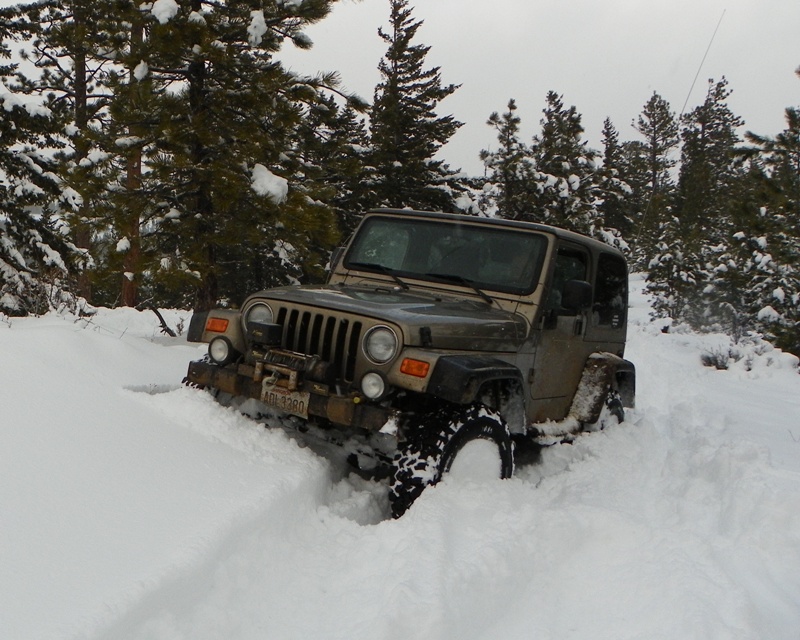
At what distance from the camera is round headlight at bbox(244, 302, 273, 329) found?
4359 millimetres

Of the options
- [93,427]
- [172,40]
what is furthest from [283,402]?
[172,40]

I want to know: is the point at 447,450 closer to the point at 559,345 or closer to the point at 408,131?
the point at 559,345

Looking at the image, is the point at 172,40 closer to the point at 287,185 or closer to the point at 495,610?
the point at 287,185

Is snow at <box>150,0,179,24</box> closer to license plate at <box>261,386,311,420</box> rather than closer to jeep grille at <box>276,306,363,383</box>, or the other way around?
jeep grille at <box>276,306,363,383</box>

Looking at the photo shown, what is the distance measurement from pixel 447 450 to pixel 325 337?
97 centimetres

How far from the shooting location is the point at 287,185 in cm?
909

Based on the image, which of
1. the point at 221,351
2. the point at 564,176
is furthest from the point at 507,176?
the point at 221,351

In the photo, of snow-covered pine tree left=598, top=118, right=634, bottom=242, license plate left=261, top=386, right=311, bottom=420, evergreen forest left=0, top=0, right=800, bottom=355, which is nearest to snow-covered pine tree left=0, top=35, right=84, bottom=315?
evergreen forest left=0, top=0, right=800, bottom=355

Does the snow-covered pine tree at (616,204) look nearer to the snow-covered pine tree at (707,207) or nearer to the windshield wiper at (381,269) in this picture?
the snow-covered pine tree at (707,207)

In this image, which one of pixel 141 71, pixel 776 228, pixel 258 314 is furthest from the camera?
pixel 776 228

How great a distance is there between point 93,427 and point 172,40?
22.2 feet

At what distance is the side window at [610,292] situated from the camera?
19.0 feet

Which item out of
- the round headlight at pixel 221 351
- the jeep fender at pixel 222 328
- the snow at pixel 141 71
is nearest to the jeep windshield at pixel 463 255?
the jeep fender at pixel 222 328

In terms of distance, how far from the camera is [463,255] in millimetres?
5051
